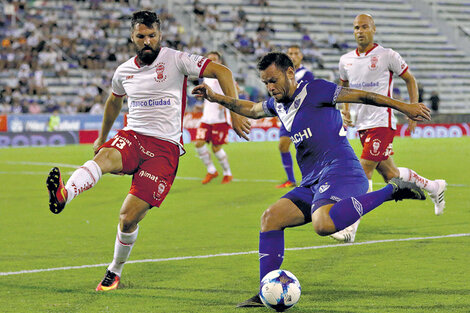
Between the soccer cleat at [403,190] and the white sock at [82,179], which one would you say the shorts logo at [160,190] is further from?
the soccer cleat at [403,190]

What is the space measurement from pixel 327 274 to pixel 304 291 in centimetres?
63

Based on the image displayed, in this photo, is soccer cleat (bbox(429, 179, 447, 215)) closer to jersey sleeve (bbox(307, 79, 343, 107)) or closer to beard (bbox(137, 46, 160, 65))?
jersey sleeve (bbox(307, 79, 343, 107))

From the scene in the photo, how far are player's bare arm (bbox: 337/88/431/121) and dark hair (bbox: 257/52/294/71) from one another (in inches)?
18.3

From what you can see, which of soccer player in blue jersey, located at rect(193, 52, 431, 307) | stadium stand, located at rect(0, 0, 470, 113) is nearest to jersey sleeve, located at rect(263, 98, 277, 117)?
soccer player in blue jersey, located at rect(193, 52, 431, 307)

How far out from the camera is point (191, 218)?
1036cm

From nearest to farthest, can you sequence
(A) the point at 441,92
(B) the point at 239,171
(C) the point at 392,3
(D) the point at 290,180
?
(D) the point at 290,180
(B) the point at 239,171
(A) the point at 441,92
(C) the point at 392,3

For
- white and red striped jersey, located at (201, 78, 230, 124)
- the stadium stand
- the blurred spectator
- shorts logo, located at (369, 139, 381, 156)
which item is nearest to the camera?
shorts logo, located at (369, 139, 381, 156)

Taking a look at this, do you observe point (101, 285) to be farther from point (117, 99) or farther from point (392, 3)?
point (392, 3)

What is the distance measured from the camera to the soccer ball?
5.14 meters

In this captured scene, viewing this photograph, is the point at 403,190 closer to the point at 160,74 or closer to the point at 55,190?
the point at 160,74

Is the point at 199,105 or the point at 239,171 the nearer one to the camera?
the point at 239,171

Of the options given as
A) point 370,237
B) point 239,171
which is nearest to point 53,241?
Result: point 370,237

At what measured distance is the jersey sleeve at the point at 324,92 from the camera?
5.64m

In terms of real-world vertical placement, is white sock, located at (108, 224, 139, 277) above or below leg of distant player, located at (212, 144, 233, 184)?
above
